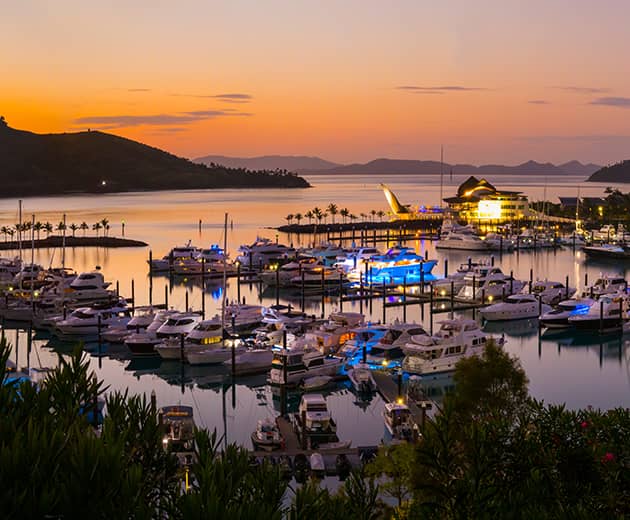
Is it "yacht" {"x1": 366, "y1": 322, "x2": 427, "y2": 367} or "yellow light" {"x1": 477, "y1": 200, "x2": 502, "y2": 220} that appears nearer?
"yacht" {"x1": 366, "y1": 322, "x2": 427, "y2": 367}

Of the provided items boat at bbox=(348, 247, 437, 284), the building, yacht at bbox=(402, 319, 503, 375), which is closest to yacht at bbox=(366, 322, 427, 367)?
yacht at bbox=(402, 319, 503, 375)

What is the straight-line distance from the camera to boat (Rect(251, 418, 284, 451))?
66.8 feet

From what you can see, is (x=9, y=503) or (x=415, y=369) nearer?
(x=9, y=503)

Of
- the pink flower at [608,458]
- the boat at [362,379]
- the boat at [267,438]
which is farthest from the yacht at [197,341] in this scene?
the pink flower at [608,458]

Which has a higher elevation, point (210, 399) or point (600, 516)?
point (600, 516)

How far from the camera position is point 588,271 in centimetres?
6012

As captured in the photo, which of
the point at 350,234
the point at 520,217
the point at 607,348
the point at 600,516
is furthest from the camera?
the point at 520,217

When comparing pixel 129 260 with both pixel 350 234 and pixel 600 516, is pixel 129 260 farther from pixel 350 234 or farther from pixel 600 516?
pixel 600 516

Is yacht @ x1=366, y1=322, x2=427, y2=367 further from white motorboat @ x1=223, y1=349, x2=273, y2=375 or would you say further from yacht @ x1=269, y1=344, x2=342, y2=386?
white motorboat @ x1=223, y1=349, x2=273, y2=375

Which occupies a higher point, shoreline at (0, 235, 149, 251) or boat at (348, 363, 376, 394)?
shoreline at (0, 235, 149, 251)

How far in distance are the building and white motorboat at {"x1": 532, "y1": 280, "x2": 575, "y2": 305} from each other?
56.9 metres

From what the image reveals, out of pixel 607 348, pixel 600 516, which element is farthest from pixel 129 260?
pixel 600 516

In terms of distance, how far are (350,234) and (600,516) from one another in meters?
84.9

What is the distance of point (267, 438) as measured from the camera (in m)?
20.4
